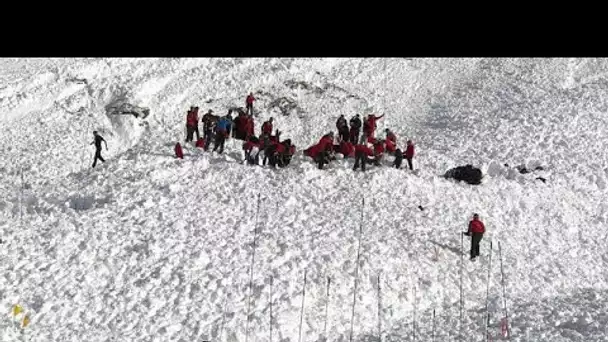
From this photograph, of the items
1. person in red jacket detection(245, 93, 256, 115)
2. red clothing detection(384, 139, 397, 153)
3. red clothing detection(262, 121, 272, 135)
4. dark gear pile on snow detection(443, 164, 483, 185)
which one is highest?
person in red jacket detection(245, 93, 256, 115)

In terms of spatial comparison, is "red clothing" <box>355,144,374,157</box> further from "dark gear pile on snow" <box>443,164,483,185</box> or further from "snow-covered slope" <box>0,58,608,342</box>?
"dark gear pile on snow" <box>443,164,483,185</box>

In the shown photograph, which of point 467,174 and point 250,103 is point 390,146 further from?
point 250,103

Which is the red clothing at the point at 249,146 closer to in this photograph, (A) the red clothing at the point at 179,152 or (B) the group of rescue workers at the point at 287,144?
(B) the group of rescue workers at the point at 287,144

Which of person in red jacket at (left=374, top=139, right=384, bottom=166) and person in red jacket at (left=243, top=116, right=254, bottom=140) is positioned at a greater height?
person in red jacket at (left=243, top=116, right=254, bottom=140)

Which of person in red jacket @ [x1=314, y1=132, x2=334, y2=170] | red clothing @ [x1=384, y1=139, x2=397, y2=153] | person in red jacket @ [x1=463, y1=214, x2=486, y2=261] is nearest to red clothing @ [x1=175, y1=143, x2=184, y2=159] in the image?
person in red jacket @ [x1=314, y1=132, x2=334, y2=170]

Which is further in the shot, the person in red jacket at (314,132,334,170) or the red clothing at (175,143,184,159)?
the red clothing at (175,143,184,159)

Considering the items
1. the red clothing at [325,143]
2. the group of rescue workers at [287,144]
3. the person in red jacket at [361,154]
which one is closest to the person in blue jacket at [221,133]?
the group of rescue workers at [287,144]

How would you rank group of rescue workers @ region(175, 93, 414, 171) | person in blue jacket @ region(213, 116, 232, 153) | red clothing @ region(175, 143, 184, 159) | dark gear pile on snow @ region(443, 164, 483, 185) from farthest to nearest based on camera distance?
1. person in blue jacket @ region(213, 116, 232, 153)
2. red clothing @ region(175, 143, 184, 159)
3. group of rescue workers @ region(175, 93, 414, 171)
4. dark gear pile on snow @ region(443, 164, 483, 185)

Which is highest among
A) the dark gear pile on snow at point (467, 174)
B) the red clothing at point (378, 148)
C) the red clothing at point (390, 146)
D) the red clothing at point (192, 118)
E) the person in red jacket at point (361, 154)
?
the red clothing at point (192, 118)

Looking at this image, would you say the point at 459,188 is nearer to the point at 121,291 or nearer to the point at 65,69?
the point at 121,291
